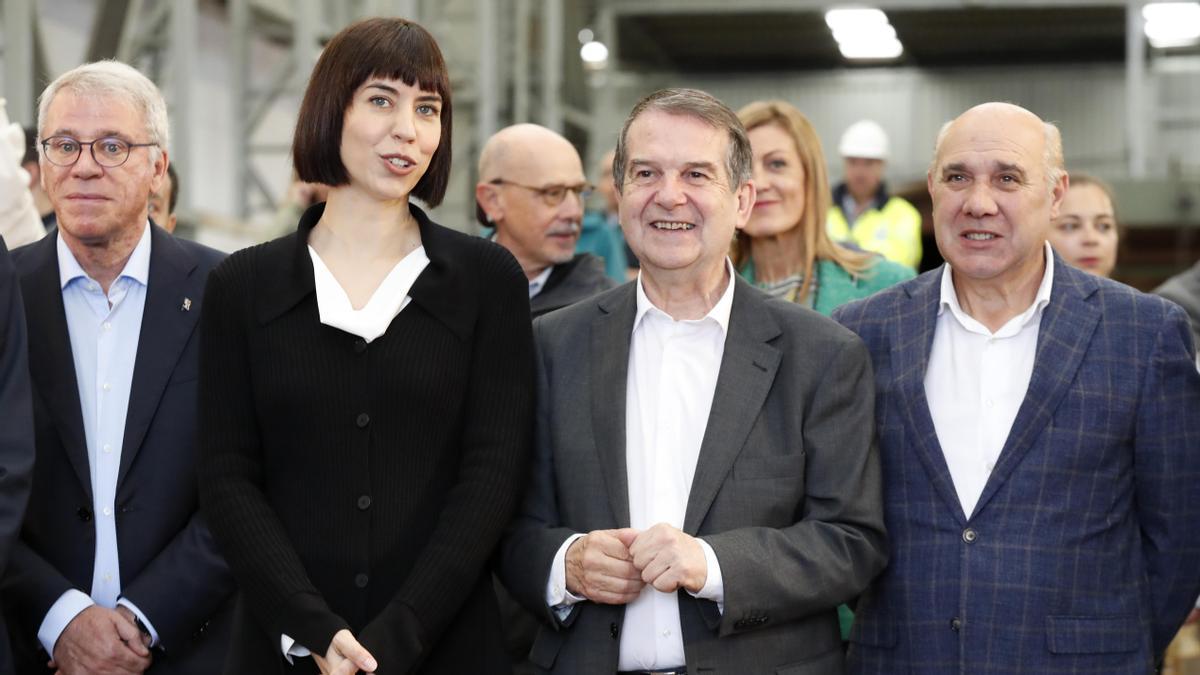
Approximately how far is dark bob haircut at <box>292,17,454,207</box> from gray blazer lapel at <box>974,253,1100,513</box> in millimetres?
1228

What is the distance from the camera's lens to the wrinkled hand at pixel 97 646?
2928mm

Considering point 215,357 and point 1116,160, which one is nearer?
point 215,357

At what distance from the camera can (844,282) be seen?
4.14 m

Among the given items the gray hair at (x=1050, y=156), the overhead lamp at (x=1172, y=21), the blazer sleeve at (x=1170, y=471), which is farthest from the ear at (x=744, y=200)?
the overhead lamp at (x=1172, y=21)

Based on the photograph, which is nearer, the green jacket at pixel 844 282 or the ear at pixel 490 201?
the green jacket at pixel 844 282

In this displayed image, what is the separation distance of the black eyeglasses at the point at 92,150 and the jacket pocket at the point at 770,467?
1.40 metres

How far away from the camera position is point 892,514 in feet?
9.57

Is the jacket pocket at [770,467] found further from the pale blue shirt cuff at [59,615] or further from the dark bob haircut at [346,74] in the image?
the pale blue shirt cuff at [59,615]

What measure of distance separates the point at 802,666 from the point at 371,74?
4.29ft

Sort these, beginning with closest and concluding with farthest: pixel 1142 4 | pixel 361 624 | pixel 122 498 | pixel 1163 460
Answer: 1. pixel 361 624
2. pixel 1163 460
3. pixel 122 498
4. pixel 1142 4

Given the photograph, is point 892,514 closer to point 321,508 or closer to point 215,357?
point 321,508

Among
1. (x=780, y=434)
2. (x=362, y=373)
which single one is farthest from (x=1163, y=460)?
(x=362, y=373)

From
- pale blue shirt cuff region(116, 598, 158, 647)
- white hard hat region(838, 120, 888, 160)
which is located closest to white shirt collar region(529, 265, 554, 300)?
pale blue shirt cuff region(116, 598, 158, 647)

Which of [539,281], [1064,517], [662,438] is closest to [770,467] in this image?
[662,438]
